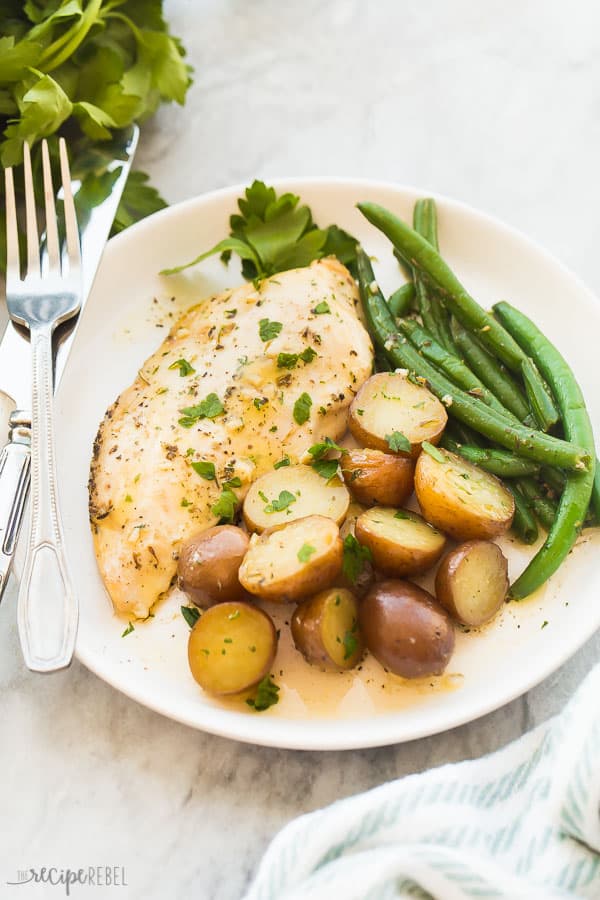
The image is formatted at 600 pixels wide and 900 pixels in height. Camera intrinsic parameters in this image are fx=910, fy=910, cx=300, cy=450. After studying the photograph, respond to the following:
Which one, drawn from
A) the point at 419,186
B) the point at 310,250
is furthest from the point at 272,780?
the point at 419,186

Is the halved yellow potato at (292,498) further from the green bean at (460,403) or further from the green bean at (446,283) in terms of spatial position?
the green bean at (446,283)

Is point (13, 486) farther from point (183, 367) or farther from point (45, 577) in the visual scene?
point (183, 367)

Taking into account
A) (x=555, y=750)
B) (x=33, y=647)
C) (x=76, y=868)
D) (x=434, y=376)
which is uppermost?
(x=434, y=376)

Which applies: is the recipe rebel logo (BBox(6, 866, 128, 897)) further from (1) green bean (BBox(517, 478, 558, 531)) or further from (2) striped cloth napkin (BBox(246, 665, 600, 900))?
(1) green bean (BBox(517, 478, 558, 531))

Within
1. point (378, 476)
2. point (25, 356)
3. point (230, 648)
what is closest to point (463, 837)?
point (230, 648)

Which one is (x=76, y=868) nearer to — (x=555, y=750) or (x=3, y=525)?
(x=3, y=525)

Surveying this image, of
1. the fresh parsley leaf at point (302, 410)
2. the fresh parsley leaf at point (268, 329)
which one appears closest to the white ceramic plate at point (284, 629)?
the fresh parsley leaf at point (268, 329)
